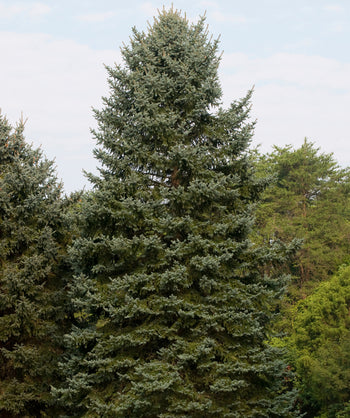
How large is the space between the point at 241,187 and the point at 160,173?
2108 millimetres

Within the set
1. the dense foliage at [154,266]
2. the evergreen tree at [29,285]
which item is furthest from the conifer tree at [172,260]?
the evergreen tree at [29,285]

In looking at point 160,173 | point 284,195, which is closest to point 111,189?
point 160,173

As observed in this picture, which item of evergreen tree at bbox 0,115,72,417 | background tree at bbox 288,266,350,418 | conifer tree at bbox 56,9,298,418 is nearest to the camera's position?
conifer tree at bbox 56,9,298,418

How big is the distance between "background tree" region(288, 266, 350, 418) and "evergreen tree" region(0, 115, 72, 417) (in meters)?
8.62

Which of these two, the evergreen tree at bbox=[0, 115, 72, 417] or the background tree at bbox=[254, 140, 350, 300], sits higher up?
the background tree at bbox=[254, 140, 350, 300]

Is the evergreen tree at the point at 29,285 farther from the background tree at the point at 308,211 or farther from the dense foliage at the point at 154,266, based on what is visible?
the background tree at the point at 308,211

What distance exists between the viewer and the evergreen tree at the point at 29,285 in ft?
39.6

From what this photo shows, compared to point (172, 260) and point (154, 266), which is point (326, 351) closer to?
point (172, 260)

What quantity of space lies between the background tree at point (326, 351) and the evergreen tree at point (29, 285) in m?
8.62

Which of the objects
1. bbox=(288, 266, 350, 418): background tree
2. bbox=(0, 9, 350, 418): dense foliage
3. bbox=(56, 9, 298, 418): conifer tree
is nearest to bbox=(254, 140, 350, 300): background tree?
bbox=(288, 266, 350, 418): background tree

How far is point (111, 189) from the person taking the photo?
419 inches

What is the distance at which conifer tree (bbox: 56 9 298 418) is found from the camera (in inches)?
370

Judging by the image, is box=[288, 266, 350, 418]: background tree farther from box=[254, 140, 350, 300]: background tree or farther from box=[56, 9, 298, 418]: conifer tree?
box=[254, 140, 350, 300]: background tree

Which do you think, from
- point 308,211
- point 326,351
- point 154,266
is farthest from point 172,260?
point 308,211
